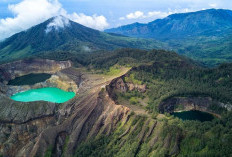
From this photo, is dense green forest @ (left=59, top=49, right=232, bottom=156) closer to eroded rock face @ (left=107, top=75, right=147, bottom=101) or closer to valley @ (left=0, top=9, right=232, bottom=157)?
valley @ (left=0, top=9, right=232, bottom=157)

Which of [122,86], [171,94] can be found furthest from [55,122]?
[171,94]

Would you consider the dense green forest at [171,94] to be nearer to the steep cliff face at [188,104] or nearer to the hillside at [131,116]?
the hillside at [131,116]

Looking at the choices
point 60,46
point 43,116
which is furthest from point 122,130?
point 60,46

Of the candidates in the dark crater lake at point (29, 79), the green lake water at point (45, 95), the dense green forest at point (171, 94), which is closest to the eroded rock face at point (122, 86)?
the dense green forest at point (171, 94)

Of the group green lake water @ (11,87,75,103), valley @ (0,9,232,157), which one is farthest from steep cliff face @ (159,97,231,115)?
green lake water @ (11,87,75,103)

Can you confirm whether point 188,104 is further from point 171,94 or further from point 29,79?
point 29,79

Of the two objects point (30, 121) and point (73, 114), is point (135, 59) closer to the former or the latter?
point (73, 114)
